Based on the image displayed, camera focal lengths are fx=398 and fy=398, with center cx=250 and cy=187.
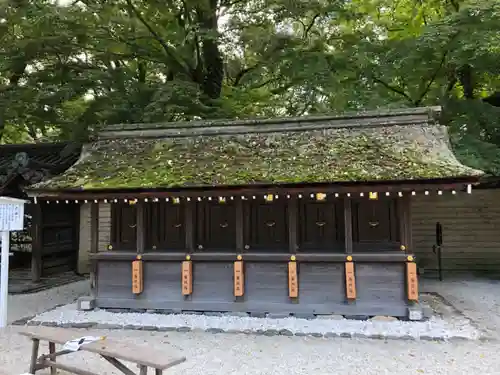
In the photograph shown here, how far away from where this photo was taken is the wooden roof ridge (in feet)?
26.7

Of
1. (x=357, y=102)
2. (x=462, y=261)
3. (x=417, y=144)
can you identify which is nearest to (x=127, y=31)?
(x=357, y=102)

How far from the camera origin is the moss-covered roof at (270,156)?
6875 millimetres

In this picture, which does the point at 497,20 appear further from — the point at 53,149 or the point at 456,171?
the point at 53,149

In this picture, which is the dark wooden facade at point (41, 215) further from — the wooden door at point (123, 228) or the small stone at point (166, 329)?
the small stone at point (166, 329)

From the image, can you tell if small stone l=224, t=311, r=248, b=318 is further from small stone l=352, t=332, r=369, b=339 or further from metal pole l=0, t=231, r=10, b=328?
metal pole l=0, t=231, r=10, b=328

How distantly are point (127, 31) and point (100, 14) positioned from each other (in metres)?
1.30

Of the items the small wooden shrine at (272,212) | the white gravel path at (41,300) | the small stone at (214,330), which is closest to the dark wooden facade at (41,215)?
A: the white gravel path at (41,300)

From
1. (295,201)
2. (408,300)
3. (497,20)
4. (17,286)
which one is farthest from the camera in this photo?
(17,286)

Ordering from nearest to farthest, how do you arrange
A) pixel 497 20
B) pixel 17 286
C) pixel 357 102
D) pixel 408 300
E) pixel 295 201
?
pixel 408 300 < pixel 295 201 < pixel 497 20 < pixel 17 286 < pixel 357 102

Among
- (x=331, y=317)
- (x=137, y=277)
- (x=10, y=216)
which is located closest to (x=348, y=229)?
(x=331, y=317)

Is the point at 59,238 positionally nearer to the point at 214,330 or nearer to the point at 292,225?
the point at 214,330

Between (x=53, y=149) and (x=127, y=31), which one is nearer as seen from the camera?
(x=127, y=31)

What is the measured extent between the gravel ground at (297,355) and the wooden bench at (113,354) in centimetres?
42

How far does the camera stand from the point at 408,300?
699 cm
